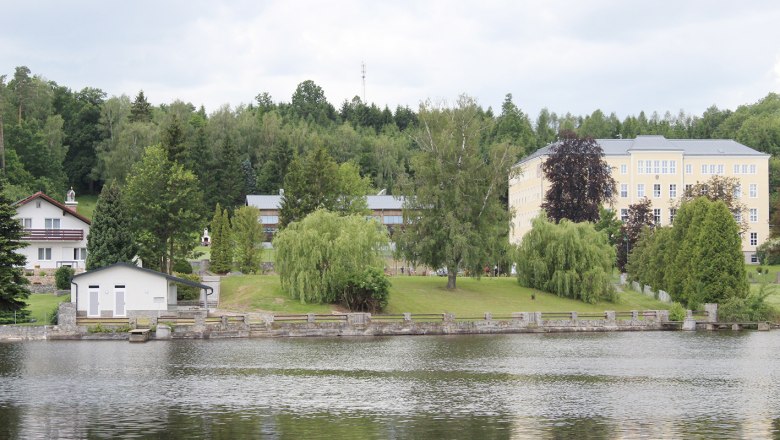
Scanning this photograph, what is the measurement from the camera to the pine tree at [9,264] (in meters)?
64.1

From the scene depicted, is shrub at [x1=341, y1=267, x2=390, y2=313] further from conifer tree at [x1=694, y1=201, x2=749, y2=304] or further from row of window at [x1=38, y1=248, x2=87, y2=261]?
row of window at [x1=38, y1=248, x2=87, y2=261]

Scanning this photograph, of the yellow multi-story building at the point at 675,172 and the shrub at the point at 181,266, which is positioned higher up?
the yellow multi-story building at the point at 675,172

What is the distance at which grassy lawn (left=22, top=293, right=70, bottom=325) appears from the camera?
6654 centimetres

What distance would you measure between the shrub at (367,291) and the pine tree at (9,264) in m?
22.2

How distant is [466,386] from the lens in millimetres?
40656

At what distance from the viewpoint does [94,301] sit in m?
70.0

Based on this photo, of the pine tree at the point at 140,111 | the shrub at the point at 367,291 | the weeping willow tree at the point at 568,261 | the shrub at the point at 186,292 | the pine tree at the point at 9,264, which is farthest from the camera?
the pine tree at the point at 140,111

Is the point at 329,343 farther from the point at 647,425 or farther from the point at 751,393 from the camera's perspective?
the point at 647,425

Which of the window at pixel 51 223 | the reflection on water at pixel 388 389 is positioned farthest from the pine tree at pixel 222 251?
the reflection on water at pixel 388 389

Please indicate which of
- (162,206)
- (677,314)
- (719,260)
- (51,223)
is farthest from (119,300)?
(719,260)

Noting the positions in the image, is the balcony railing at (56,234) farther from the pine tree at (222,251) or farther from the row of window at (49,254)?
the pine tree at (222,251)

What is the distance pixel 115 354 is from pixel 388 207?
321 feet

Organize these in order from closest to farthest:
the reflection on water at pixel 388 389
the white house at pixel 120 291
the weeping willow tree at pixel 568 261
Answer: the reflection on water at pixel 388 389
the white house at pixel 120 291
the weeping willow tree at pixel 568 261

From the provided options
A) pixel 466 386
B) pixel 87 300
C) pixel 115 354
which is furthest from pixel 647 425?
pixel 87 300
